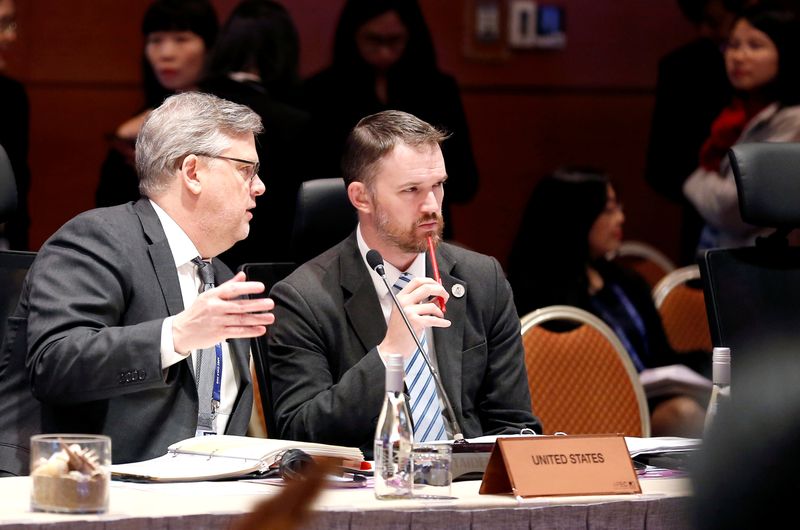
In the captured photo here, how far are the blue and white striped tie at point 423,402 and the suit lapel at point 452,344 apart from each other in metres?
0.06

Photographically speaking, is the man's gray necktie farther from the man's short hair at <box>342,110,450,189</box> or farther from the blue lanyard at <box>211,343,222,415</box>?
the man's short hair at <box>342,110,450,189</box>

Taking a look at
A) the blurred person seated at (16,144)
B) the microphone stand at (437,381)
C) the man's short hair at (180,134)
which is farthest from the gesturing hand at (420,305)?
the blurred person seated at (16,144)

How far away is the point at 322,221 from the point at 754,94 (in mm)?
2083

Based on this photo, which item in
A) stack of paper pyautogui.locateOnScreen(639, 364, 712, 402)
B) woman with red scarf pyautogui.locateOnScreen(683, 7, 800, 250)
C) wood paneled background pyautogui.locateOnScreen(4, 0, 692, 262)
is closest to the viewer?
stack of paper pyautogui.locateOnScreen(639, 364, 712, 402)

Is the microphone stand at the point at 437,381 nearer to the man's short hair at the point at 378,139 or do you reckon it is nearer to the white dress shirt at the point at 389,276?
the white dress shirt at the point at 389,276

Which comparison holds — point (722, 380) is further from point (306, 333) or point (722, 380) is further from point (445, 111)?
point (445, 111)

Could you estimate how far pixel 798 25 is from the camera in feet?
14.8

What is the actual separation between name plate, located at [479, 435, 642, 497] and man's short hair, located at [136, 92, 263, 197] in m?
1.08

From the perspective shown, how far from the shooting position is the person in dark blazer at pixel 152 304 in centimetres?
240

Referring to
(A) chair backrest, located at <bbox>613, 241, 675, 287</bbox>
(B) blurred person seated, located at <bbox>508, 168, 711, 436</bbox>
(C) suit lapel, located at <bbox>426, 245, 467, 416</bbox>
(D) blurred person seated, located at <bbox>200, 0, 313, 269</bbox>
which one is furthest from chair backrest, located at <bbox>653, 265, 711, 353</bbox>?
(C) suit lapel, located at <bbox>426, 245, 467, 416</bbox>

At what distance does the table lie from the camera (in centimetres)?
177

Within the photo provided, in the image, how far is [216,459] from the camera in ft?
7.33

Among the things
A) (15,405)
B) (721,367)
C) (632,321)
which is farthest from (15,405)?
(632,321)

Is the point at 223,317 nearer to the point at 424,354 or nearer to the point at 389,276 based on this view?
the point at 424,354
